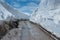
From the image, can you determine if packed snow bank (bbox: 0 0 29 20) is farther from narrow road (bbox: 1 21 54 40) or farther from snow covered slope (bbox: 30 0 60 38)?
narrow road (bbox: 1 21 54 40)

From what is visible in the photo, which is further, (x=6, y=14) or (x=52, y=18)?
(x=6, y=14)

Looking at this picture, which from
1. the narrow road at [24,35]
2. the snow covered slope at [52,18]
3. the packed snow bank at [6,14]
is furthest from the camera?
the packed snow bank at [6,14]

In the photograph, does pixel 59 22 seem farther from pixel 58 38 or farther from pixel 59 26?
pixel 58 38

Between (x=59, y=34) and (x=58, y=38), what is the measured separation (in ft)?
0.83

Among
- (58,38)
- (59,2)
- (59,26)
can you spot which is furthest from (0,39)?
(59,2)

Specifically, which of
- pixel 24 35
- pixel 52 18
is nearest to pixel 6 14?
pixel 52 18

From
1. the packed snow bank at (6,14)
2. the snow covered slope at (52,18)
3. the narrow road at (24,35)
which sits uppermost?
the snow covered slope at (52,18)

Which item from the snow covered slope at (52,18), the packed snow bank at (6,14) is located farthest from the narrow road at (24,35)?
the packed snow bank at (6,14)

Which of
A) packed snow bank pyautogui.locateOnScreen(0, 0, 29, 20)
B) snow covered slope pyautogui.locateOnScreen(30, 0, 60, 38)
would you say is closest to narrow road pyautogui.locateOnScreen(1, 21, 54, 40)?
snow covered slope pyautogui.locateOnScreen(30, 0, 60, 38)

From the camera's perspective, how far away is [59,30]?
17.4 ft

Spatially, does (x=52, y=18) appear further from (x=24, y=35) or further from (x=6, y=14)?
(x=6, y=14)

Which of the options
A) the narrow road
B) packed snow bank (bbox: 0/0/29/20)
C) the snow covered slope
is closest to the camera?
the narrow road

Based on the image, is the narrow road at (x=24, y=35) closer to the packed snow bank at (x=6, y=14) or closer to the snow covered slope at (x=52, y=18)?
the snow covered slope at (x=52, y=18)

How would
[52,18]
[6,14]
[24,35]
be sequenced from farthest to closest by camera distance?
[6,14]
[52,18]
[24,35]
